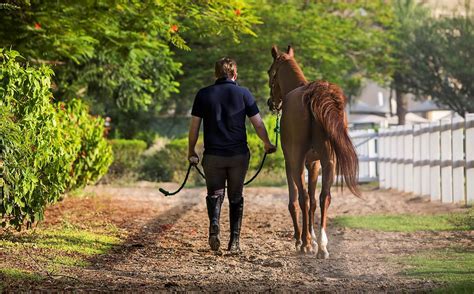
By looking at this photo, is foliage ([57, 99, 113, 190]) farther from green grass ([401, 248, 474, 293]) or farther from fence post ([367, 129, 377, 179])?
fence post ([367, 129, 377, 179])

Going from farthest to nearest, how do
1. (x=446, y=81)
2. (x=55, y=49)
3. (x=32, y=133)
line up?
(x=446, y=81)
(x=55, y=49)
(x=32, y=133)

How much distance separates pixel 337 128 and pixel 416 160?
10.9 meters

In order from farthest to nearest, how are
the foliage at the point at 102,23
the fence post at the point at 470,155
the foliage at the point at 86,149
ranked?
the foliage at the point at 86,149, the fence post at the point at 470,155, the foliage at the point at 102,23

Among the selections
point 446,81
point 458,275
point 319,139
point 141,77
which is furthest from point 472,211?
point 446,81

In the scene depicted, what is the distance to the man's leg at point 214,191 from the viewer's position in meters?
11.5

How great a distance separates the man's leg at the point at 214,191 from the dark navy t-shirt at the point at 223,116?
12 centimetres

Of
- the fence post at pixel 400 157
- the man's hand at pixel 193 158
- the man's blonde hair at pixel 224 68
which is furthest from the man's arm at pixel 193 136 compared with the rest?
the fence post at pixel 400 157

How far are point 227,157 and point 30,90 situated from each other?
8.12 feet

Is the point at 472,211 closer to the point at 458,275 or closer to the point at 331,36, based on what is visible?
the point at 458,275

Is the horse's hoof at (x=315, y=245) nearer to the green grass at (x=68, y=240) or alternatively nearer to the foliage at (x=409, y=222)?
the green grass at (x=68, y=240)

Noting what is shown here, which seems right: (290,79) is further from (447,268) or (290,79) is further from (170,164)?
(170,164)

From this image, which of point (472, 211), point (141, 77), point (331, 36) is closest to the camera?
point (472, 211)

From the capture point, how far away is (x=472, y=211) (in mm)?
16062

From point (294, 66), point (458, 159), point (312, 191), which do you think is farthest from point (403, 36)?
point (312, 191)
